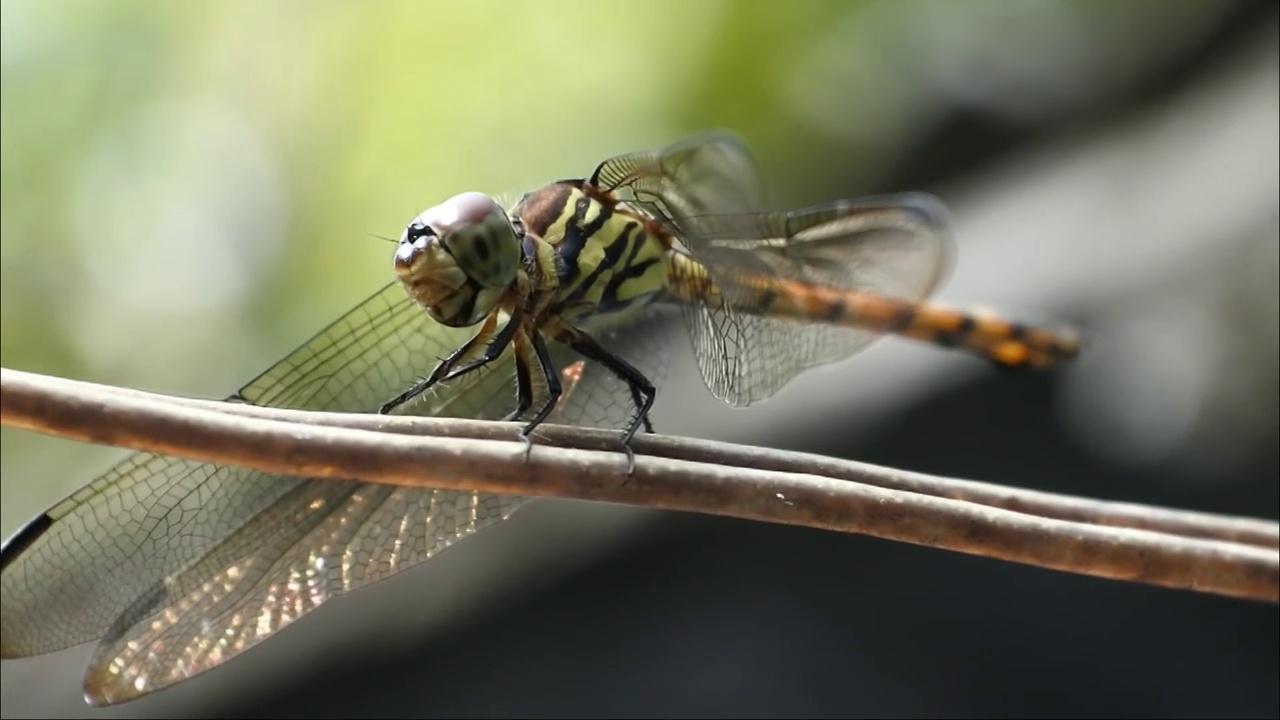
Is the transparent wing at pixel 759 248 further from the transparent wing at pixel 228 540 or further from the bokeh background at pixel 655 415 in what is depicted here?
the bokeh background at pixel 655 415

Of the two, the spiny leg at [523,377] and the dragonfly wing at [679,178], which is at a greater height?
the dragonfly wing at [679,178]

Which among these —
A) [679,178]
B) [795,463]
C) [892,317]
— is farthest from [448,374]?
[892,317]

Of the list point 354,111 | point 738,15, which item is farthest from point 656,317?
point 738,15

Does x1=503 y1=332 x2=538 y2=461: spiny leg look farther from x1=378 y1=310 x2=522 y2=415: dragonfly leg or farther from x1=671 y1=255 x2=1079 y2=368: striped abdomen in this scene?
x1=671 y1=255 x2=1079 y2=368: striped abdomen

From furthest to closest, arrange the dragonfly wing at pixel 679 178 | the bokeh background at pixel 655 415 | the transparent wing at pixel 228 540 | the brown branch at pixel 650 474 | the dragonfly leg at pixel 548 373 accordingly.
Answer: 1. the bokeh background at pixel 655 415
2. the dragonfly wing at pixel 679 178
3. the dragonfly leg at pixel 548 373
4. the transparent wing at pixel 228 540
5. the brown branch at pixel 650 474

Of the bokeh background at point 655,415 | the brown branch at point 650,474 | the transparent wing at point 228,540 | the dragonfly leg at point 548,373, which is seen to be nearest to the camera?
the brown branch at point 650,474

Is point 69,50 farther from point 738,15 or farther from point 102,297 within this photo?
point 738,15

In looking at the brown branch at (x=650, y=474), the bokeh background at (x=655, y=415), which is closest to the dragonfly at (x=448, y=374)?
the brown branch at (x=650, y=474)

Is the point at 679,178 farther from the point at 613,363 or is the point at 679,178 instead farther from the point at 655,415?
the point at 655,415
